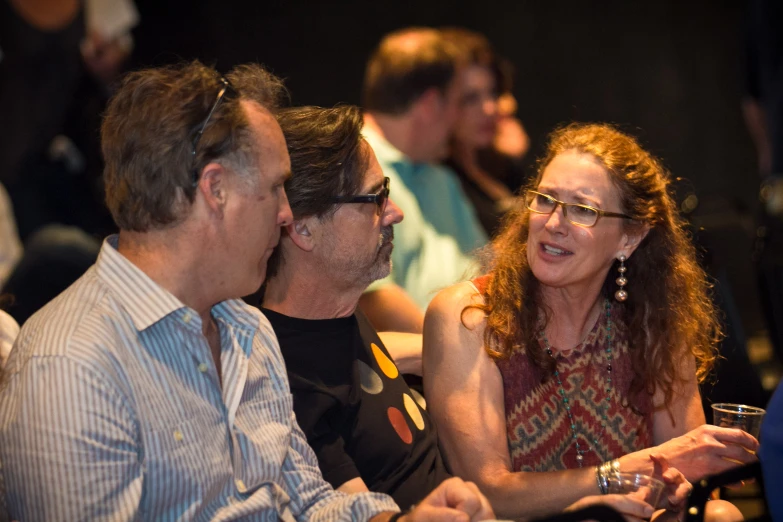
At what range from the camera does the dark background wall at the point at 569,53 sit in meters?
5.65

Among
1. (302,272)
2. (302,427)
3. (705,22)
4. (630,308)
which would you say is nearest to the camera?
(302,427)

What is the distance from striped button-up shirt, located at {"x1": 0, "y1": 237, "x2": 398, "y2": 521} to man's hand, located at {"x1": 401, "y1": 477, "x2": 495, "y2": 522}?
125 millimetres

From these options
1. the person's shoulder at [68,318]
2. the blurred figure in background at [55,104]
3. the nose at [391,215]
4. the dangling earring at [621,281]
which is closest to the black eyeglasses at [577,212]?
the dangling earring at [621,281]

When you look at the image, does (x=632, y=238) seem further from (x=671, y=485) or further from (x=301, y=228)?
(x=301, y=228)

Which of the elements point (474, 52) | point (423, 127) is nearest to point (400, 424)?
point (423, 127)

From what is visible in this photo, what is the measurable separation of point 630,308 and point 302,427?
3.67 feet

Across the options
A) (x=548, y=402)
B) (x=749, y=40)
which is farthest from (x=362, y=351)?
(x=749, y=40)

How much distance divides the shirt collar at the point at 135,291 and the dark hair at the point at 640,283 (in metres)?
1.00

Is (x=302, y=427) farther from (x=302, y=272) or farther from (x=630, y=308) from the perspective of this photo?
(x=630, y=308)

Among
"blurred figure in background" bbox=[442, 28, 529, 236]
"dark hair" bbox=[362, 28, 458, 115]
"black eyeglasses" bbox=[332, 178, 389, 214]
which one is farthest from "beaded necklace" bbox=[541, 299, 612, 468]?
"dark hair" bbox=[362, 28, 458, 115]

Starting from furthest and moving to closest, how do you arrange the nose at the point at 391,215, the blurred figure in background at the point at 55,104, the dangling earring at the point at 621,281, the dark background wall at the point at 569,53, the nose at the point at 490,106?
the dark background wall at the point at 569,53, the blurred figure in background at the point at 55,104, the nose at the point at 490,106, the dangling earring at the point at 621,281, the nose at the point at 391,215

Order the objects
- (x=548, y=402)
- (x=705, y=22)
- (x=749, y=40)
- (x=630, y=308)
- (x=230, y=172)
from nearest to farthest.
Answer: (x=230, y=172), (x=548, y=402), (x=630, y=308), (x=749, y=40), (x=705, y=22)

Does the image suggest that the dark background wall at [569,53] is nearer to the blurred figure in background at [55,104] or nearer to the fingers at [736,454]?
the blurred figure in background at [55,104]

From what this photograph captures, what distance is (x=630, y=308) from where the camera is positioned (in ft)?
8.63
